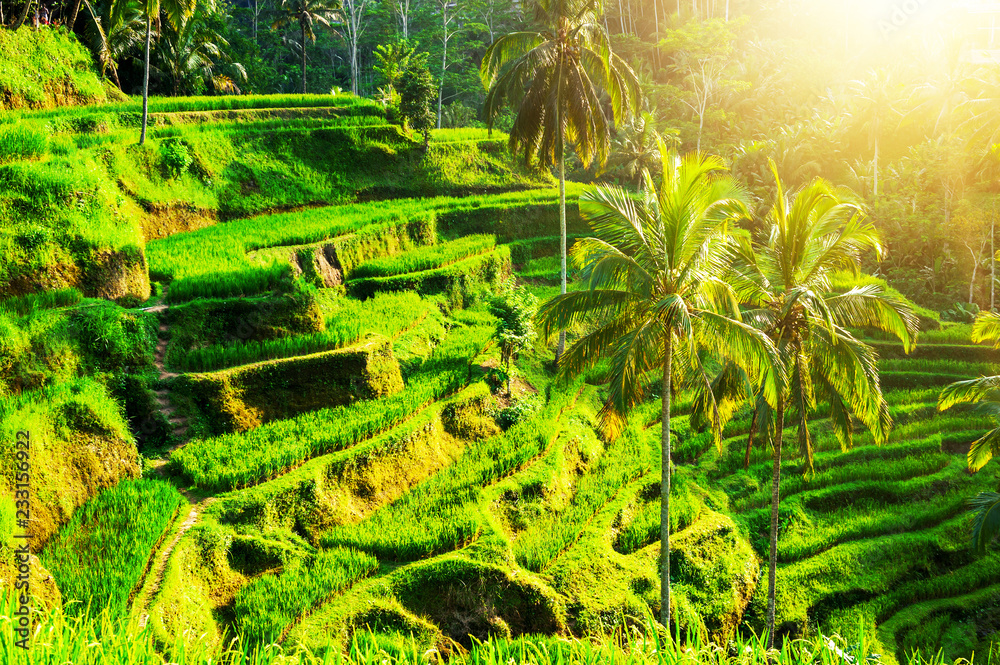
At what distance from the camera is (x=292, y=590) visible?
9.53 m

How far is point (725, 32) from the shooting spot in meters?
40.7

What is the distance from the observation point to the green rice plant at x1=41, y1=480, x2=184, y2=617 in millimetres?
8242

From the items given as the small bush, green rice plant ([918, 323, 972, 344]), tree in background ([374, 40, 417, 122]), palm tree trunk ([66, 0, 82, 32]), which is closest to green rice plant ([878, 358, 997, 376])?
green rice plant ([918, 323, 972, 344])

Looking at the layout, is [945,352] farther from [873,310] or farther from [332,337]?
[332,337]

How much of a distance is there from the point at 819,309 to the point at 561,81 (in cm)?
871

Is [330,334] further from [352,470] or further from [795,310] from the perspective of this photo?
[795,310]

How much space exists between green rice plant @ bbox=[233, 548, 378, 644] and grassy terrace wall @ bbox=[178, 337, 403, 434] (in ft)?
10.6

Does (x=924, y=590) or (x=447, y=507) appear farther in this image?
(x=924, y=590)

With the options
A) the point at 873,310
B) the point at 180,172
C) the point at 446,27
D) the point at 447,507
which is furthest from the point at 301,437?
the point at 446,27

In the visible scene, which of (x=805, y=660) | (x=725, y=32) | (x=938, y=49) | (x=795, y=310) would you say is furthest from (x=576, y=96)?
(x=938, y=49)

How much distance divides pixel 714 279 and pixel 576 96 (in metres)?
8.44

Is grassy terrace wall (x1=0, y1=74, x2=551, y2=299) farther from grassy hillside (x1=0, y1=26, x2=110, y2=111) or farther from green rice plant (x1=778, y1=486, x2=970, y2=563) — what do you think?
green rice plant (x1=778, y1=486, x2=970, y2=563)

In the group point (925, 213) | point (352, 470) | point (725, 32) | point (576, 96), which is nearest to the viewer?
point (352, 470)

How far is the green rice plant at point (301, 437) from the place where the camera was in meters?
10.9
